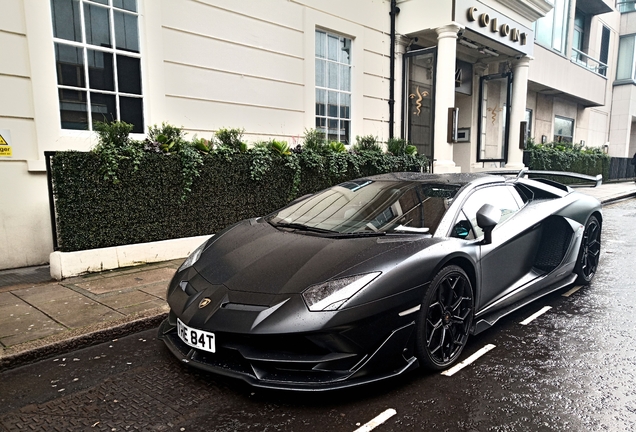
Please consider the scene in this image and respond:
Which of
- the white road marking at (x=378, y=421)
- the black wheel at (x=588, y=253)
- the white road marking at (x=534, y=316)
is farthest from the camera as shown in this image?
the black wheel at (x=588, y=253)

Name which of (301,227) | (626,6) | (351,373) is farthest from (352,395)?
(626,6)

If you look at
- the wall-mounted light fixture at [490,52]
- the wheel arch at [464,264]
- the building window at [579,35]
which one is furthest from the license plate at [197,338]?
the building window at [579,35]

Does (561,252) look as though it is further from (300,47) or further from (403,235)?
(300,47)

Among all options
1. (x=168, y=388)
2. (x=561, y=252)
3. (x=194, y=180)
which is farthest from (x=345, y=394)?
(x=194, y=180)

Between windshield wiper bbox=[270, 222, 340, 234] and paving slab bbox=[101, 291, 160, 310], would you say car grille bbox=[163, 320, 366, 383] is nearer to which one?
windshield wiper bbox=[270, 222, 340, 234]

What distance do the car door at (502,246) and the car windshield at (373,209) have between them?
0.95 feet

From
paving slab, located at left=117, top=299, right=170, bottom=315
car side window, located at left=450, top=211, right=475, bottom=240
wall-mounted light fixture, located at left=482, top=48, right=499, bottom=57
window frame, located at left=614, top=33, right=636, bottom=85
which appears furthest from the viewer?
window frame, located at left=614, top=33, right=636, bottom=85

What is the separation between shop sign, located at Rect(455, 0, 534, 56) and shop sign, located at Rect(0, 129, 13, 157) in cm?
866

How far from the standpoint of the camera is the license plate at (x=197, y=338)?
2557 mm

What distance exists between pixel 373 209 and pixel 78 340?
251cm

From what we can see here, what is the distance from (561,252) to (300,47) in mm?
6020

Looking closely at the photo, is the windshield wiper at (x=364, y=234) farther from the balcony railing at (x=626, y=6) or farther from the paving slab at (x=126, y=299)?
the balcony railing at (x=626, y=6)

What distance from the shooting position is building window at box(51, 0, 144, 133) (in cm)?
575

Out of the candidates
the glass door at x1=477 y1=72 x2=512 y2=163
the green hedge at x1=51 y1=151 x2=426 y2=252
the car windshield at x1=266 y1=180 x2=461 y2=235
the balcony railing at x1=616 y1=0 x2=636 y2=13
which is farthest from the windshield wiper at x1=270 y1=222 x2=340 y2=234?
the balcony railing at x1=616 y1=0 x2=636 y2=13
